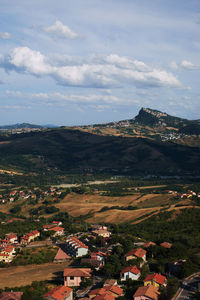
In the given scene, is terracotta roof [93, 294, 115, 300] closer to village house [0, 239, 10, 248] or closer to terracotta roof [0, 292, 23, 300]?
terracotta roof [0, 292, 23, 300]

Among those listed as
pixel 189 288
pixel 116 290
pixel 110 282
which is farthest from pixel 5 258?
pixel 189 288

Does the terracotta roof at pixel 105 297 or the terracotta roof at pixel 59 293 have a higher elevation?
the terracotta roof at pixel 105 297

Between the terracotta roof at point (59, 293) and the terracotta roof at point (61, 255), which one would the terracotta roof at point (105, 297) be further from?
the terracotta roof at point (61, 255)

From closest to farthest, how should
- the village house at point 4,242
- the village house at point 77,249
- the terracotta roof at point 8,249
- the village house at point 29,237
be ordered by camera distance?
the village house at point 77,249 → the terracotta roof at point 8,249 → the village house at point 4,242 → the village house at point 29,237

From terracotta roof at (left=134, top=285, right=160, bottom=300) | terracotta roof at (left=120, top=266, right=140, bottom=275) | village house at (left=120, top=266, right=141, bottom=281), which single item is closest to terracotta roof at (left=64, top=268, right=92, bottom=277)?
village house at (left=120, top=266, right=141, bottom=281)

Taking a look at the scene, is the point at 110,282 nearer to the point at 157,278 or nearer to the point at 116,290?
the point at 116,290

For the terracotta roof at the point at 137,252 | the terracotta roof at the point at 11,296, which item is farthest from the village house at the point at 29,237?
the terracotta roof at the point at 11,296

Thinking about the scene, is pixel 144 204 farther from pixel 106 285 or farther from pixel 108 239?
pixel 106 285

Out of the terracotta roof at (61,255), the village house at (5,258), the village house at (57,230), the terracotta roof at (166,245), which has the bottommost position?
the village house at (5,258)
